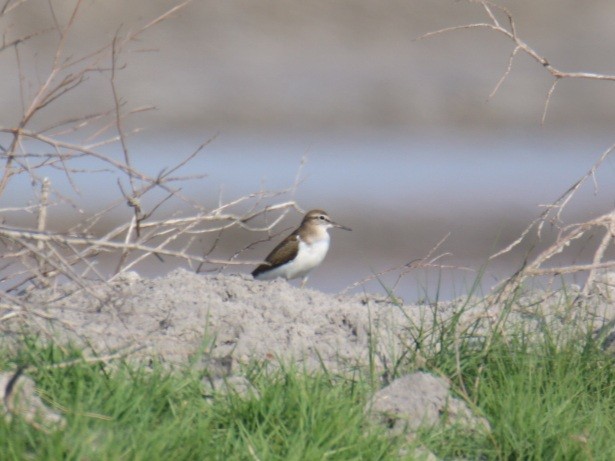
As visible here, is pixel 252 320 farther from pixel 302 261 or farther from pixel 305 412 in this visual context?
pixel 302 261

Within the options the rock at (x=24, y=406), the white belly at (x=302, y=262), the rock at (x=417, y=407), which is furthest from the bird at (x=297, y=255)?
the rock at (x=24, y=406)

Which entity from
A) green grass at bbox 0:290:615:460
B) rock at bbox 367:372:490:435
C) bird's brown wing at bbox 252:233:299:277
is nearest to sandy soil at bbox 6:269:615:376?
green grass at bbox 0:290:615:460

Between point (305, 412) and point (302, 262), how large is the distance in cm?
445

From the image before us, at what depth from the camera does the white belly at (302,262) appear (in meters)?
8.65

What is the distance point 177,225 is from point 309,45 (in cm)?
1457

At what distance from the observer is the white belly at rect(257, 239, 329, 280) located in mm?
8648

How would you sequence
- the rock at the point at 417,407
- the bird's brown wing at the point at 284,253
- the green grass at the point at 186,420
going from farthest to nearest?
1. the bird's brown wing at the point at 284,253
2. the rock at the point at 417,407
3. the green grass at the point at 186,420

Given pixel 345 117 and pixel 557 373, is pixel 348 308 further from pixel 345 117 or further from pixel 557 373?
pixel 345 117

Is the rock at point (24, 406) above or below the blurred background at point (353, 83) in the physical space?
below

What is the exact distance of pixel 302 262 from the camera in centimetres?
867

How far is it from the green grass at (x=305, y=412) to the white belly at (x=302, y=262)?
143 inches

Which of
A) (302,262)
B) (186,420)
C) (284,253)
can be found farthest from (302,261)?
(186,420)

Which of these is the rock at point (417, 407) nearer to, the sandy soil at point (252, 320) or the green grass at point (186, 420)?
the green grass at point (186, 420)

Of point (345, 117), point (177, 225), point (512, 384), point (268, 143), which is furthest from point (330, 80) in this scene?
point (512, 384)
